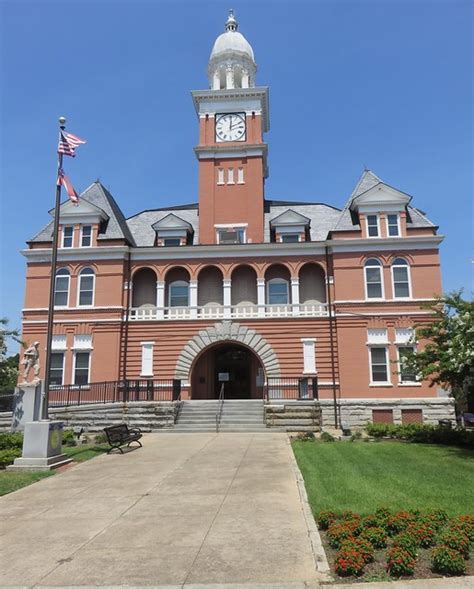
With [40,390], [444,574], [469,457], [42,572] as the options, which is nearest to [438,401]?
[469,457]

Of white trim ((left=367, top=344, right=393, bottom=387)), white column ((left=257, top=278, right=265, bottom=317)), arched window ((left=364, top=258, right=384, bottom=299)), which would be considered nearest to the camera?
white trim ((left=367, top=344, right=393, bottom=387))

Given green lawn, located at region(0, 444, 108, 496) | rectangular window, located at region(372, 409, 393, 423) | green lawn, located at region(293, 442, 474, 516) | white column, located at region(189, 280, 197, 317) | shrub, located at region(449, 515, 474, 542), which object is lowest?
green lawn, located at region(0, 444, 108, 496)

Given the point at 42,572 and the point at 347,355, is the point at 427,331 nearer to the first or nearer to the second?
the point at 347,355

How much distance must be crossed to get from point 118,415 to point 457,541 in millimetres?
19792

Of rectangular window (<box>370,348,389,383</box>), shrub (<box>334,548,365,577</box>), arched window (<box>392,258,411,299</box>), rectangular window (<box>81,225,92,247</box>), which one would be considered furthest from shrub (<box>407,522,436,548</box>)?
rectangular window (<box>81,225,92,247</box>)

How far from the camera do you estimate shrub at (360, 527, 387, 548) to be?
21.6 ft

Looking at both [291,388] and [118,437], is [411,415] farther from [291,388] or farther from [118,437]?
[118,437]

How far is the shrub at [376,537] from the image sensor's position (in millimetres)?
6586

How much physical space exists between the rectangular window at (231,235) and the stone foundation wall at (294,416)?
40.3ft

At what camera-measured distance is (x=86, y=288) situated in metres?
29.6

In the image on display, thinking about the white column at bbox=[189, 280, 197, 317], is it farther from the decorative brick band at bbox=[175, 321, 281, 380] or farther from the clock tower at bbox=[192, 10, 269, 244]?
the clock tower at bbox=[192, 10, 269, 244]

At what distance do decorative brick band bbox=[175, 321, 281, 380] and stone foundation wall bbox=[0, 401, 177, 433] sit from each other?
14.5ft

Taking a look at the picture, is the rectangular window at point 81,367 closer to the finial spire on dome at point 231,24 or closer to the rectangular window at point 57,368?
the rectangular window at point 57,368

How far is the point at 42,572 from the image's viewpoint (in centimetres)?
607
